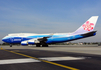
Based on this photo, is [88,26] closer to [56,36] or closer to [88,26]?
[88,26]

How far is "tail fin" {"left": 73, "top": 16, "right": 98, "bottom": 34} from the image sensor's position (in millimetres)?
43312

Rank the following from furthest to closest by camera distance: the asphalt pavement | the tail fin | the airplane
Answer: the tail fin, the airplane, the asphalt pavement

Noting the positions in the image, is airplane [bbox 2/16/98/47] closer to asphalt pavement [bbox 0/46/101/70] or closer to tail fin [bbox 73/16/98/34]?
tail fin [bbox 73/16/98/34]

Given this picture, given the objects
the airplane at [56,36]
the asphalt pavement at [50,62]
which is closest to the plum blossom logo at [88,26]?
the airplane at [56,36]

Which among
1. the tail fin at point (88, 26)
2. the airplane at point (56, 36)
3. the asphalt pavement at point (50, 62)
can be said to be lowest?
the asphalt pavement at point (50, 62)

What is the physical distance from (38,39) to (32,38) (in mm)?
3539

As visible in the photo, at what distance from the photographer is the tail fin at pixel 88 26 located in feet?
142

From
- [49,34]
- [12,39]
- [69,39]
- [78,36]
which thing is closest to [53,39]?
[49,34]

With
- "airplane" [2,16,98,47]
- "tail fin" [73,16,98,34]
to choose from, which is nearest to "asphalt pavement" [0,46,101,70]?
"airplane" [2,16,98,47]

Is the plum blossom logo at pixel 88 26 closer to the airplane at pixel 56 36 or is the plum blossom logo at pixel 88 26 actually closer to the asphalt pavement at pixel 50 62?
the airplane at pixel 56 36

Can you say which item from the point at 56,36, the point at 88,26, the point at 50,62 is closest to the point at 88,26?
the point at 88,26

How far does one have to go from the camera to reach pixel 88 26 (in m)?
44.0

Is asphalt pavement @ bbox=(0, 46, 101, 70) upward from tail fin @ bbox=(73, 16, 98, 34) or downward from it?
downward

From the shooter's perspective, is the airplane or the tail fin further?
the tail fin
